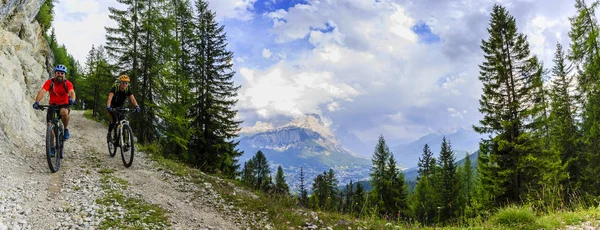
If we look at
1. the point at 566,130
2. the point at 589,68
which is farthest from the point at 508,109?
the point at 566,130

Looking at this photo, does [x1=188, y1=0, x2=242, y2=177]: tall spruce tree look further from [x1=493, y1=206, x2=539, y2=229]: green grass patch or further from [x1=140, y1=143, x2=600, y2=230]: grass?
[x1=493, y1=206, x2=539, y2=229]: green grass patch

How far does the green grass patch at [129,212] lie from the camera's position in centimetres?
560

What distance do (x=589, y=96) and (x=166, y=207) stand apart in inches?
1102

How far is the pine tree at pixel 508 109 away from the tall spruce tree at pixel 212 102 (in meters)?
18.9

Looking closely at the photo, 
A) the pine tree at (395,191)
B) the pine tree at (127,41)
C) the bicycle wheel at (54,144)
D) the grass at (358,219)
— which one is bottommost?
the pine tree at (395,191)

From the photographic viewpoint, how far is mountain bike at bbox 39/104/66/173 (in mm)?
7941

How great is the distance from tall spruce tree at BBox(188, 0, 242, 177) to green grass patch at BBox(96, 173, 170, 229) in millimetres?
16189

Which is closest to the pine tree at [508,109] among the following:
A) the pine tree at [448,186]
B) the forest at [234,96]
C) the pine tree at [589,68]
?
the forest at [234,96]

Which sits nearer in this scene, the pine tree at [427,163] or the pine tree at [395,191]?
the pine tree at [395,191]

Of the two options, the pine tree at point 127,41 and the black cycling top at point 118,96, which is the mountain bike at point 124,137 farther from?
the pine tree at point 127,41

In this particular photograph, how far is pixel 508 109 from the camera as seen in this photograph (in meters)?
19.3

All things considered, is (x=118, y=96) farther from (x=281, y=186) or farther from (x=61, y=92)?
Answer: (x=281, y=186)

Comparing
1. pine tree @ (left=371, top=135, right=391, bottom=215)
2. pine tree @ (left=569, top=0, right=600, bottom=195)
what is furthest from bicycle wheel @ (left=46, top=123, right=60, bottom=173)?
pine tree @ (left=371, top=135, right=391, bottom=215)

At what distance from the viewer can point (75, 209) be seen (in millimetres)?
5844
